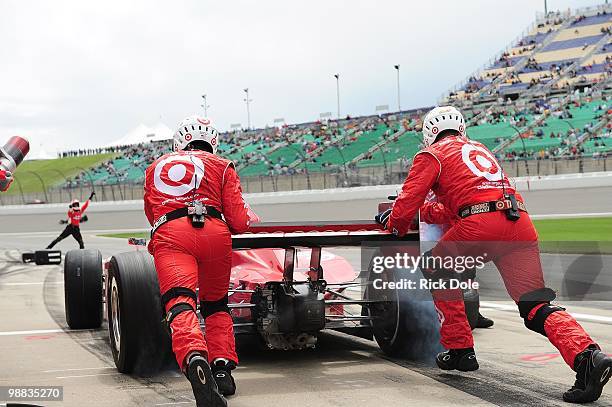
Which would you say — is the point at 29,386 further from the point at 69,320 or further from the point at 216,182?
the point at 69,320

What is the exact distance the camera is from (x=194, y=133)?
559 centimetres

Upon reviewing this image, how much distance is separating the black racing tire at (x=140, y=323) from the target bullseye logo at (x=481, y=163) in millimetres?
2253

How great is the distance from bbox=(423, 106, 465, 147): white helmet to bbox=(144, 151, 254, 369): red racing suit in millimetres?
1492

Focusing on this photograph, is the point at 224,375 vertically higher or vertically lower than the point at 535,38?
lower

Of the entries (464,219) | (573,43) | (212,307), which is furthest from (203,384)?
(573,43)

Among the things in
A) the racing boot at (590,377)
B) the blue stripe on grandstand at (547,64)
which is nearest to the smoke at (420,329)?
the racing boot at (590,377)

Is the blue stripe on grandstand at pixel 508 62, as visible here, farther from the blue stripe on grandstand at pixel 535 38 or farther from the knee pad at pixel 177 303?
the knee pad at pixel 177 303

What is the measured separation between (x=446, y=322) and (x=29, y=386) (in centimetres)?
276

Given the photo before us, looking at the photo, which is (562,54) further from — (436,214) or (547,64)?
(436,214)

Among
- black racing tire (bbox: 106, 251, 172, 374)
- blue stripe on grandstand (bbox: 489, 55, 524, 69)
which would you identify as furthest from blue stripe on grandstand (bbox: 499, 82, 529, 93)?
black racing tire (bbox: 106, 251, 172, 374)

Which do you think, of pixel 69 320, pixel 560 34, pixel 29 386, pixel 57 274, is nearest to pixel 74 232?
pixel 57 274

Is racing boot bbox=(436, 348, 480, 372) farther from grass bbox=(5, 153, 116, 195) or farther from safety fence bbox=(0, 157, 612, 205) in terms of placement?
grass bbox=(5, 153, 116, 195)

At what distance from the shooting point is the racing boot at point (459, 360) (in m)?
5.51

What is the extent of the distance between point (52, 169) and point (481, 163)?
85177mm
